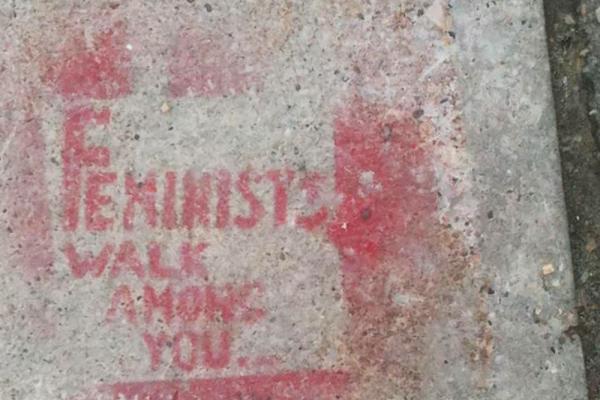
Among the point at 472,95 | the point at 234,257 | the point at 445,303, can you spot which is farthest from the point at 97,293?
the point at 472,95

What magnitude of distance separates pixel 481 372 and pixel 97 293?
0.90 metres

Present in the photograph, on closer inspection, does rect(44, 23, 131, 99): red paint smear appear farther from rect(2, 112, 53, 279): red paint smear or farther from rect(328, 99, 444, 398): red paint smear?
rect(328, 99, 444, 398): red paint smear

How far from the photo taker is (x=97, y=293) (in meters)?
1.70

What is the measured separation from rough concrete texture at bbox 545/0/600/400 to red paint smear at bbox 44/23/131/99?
1.03 metres

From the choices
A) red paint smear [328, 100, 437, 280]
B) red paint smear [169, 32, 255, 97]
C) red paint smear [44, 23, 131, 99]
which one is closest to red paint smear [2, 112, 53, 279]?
red paint smear [44, 23, 131, 99]

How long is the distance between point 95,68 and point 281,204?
54 centimetres

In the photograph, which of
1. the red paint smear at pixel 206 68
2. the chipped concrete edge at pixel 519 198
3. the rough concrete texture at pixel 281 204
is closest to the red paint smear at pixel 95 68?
the rough concrete texture at pixel 281 204

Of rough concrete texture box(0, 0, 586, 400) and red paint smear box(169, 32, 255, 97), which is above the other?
red paint smear box(169, 32, 255, 97)

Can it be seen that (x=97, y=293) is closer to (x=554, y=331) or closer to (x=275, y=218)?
(x=275, y=218)

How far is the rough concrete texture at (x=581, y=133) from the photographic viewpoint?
5.78 ft

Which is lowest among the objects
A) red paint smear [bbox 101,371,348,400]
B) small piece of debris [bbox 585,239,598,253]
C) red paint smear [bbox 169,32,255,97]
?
red paint smear [bbox 101,371,348,400]

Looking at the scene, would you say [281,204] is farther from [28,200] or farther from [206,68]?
[28,200]

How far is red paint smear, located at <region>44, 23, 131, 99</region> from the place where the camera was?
1.72 meters

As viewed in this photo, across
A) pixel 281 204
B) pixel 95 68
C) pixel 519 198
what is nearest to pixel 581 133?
pixel 519 198
